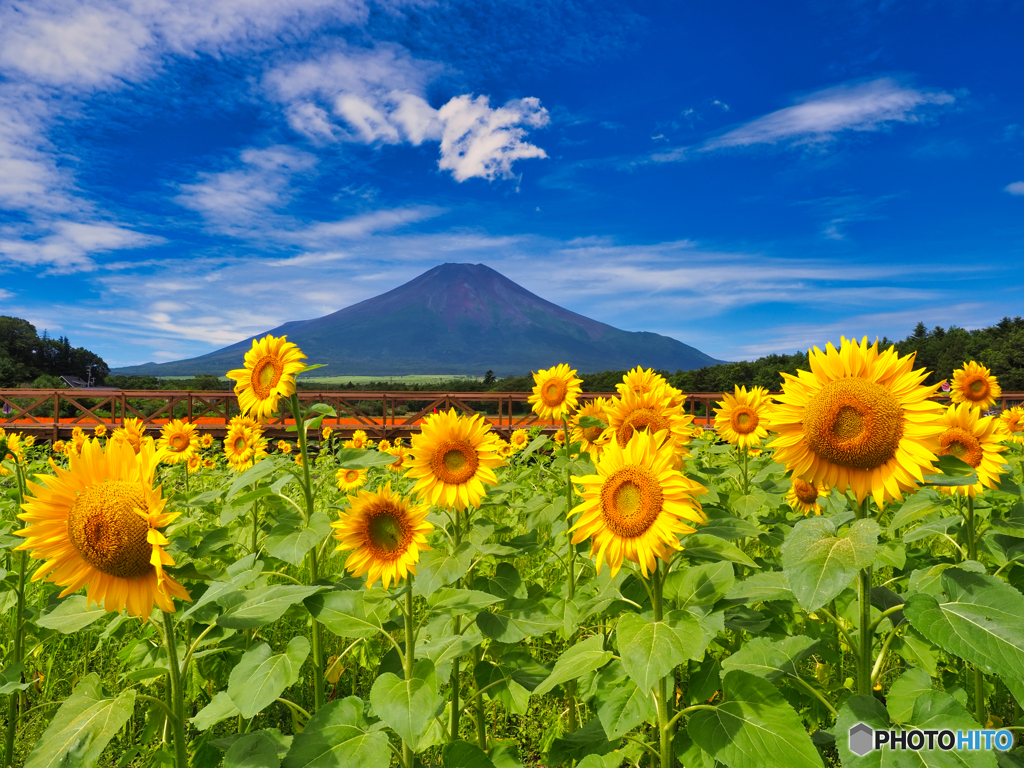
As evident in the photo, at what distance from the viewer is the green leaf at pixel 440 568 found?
217 centimetres

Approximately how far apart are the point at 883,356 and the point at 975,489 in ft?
3.96

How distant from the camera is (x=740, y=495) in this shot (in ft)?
12.9

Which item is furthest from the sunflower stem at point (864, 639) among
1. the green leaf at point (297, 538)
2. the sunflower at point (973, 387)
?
the sunflower at point (973, 387)

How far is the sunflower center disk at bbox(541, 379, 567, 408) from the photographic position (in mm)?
4195

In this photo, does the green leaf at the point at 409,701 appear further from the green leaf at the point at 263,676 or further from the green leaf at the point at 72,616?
the green leaf at the point at 72,616

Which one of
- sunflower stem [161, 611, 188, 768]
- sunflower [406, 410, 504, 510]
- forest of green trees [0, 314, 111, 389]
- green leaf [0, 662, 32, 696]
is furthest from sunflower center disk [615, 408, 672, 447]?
forest of green trees [0, 314, 111, 389]

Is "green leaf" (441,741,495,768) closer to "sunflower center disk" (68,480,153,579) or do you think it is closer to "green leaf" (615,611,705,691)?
"green leaf" (615,611,705,691)

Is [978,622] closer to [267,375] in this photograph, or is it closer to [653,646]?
[653,646]

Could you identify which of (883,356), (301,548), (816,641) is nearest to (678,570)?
(816,641)

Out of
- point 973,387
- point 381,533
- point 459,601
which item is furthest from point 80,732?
point 973,387

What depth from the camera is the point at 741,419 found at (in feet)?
14.0

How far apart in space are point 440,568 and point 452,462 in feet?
2.33

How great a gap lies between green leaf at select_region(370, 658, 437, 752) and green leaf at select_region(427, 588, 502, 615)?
223 mm

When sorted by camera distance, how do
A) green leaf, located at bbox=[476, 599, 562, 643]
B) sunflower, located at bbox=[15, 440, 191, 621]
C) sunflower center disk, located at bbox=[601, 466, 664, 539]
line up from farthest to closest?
green leaf, located at bbox=[476, 599, 562, 643] < sunflower center disk, located at bbox=[601, 466, 664, 539] < sunflower, located at bbox=[15, 440, 191, 621]
